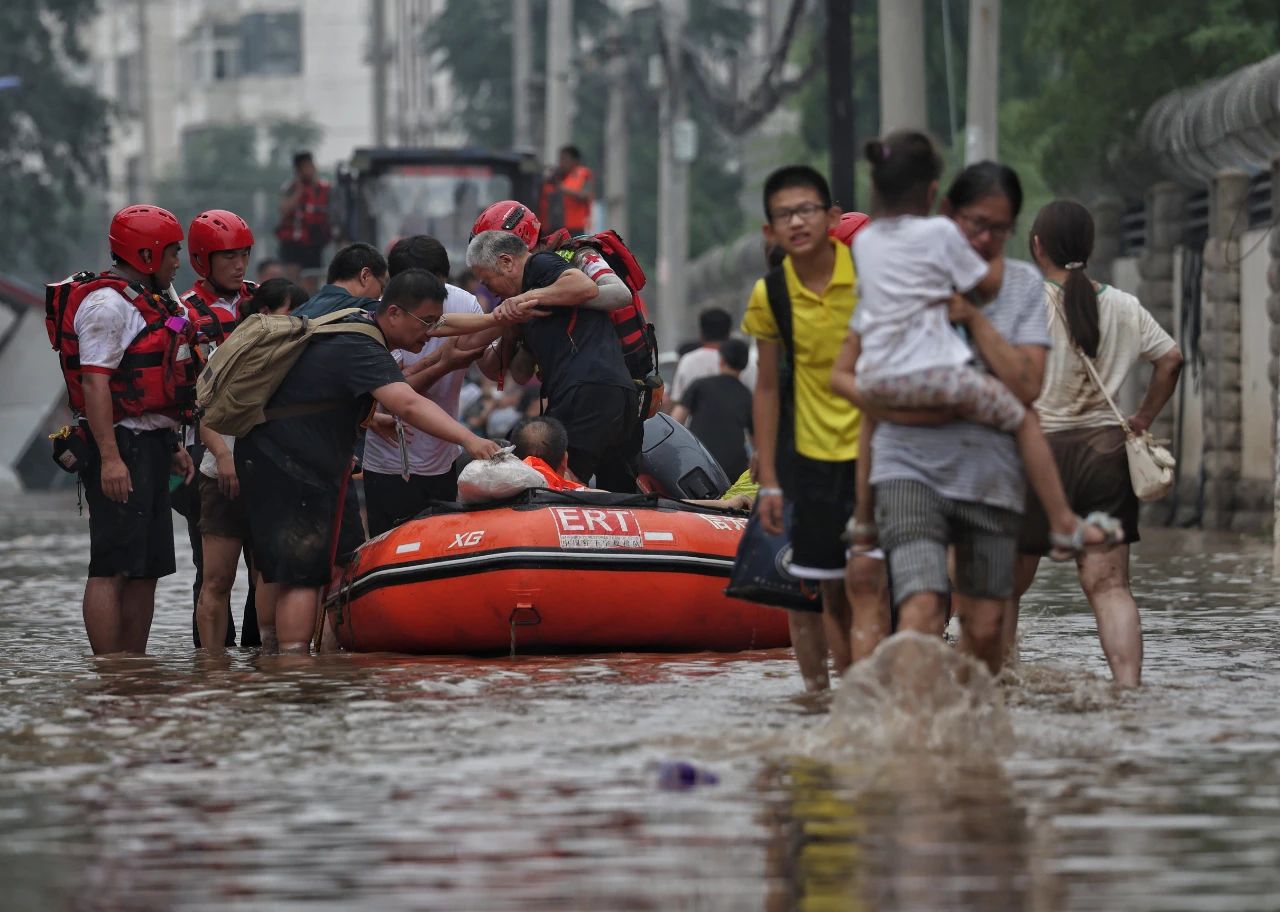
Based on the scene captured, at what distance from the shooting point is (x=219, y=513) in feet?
→ 38.4

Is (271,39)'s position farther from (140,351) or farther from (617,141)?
(140,351)

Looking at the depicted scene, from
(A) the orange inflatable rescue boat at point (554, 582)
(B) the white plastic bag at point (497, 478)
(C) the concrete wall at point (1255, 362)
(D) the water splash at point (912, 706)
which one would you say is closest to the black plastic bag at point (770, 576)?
(D) the water splash at point (912, 706)

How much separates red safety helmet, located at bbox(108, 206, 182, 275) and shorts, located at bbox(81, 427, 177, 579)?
65cm

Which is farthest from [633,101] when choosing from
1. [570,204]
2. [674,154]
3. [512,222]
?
[512,222]

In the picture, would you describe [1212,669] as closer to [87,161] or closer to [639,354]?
[639,354]

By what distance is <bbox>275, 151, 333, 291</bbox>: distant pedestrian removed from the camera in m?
29.5

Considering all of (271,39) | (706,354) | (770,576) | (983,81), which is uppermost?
(271,39)

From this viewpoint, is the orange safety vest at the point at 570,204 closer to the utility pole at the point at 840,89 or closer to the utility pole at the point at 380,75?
the utility pole at the point at 840,89

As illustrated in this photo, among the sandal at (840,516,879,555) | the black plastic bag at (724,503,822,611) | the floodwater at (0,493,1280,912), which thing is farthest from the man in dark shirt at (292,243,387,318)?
the sandal at (840,516,879,555)

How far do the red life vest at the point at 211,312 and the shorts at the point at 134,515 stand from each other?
540 millimetres

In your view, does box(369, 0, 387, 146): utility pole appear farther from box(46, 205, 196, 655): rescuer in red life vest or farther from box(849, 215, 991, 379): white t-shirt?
box(849, 215, 991, 379): white t-shirt

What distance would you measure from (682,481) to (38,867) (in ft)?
22.6

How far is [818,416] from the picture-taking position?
344 inches

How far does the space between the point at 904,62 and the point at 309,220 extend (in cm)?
971
